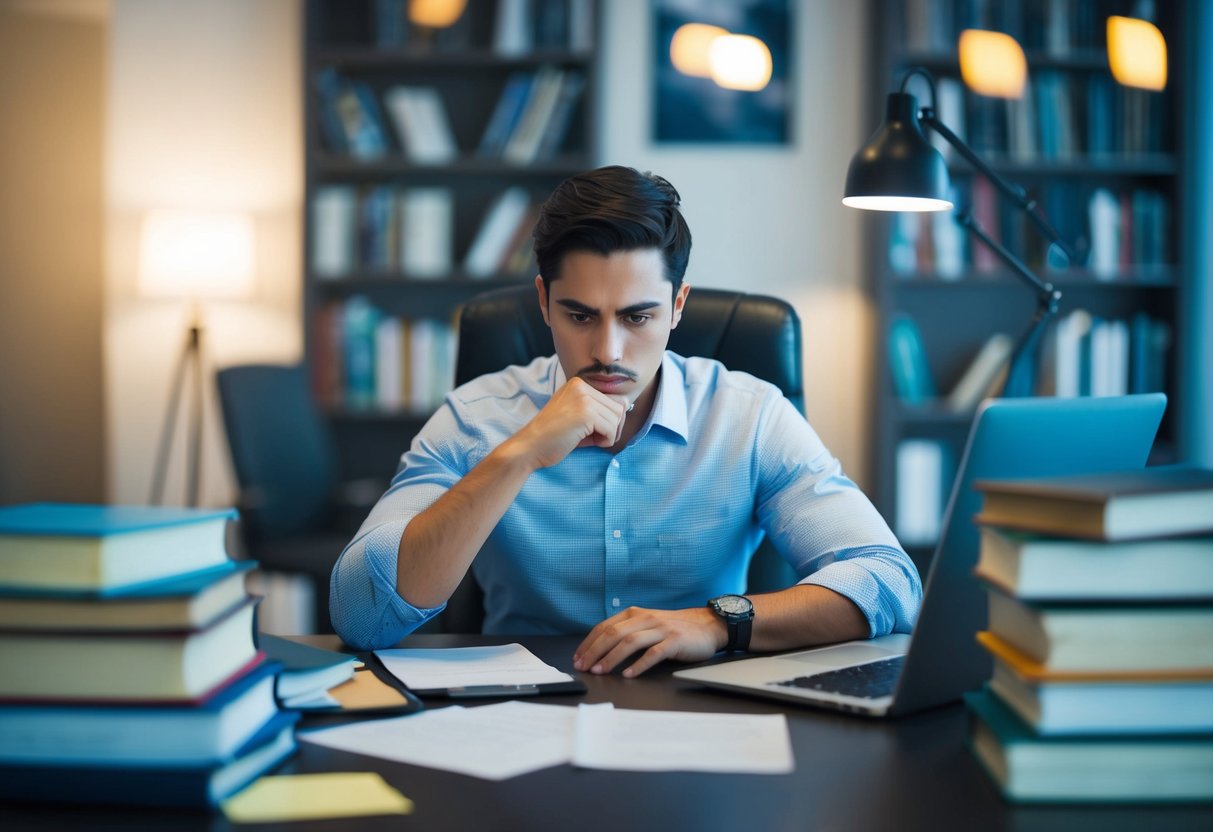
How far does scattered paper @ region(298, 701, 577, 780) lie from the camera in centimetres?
89

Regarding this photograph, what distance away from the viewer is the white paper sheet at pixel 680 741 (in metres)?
0.89

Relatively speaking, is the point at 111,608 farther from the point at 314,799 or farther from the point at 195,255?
the point at 195,255

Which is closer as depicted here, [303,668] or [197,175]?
[303,668]

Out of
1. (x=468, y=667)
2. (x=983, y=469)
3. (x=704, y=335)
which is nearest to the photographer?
(x=983, y=469)

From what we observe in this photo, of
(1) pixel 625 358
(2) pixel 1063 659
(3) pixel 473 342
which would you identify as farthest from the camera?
(3) pixel 473 342

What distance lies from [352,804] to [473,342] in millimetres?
1153

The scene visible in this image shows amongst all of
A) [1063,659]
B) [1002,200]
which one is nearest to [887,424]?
[1002,200]

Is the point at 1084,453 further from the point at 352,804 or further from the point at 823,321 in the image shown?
the point at 823,321

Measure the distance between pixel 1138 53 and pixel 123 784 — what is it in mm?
2568

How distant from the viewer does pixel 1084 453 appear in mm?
1016

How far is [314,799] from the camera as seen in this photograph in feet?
2.65

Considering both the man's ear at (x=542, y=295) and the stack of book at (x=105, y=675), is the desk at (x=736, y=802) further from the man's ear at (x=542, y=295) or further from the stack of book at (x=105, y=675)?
the man's ear at (x=542, y=295)

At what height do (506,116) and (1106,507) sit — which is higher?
(506,116)

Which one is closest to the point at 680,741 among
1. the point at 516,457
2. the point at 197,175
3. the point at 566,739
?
the point at 566,739
